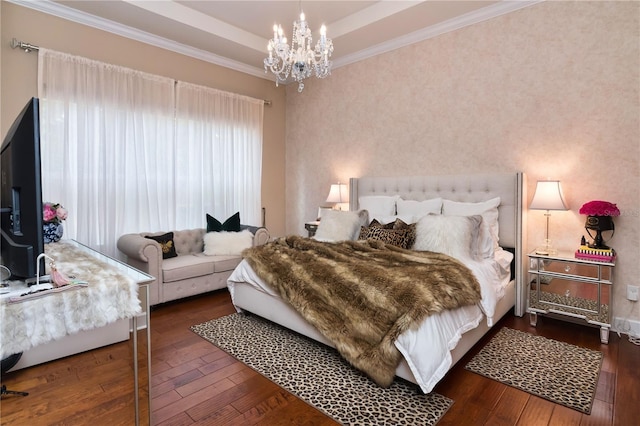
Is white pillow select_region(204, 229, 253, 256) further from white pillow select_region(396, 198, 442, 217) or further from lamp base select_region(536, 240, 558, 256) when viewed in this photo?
lamp base select_region(536, 240, 558, 256)

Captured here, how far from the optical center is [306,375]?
221 cm

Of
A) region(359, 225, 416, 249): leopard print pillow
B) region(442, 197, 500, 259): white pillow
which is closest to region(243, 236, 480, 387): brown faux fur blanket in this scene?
region(359, 225, 416, 249): leopard print pillow

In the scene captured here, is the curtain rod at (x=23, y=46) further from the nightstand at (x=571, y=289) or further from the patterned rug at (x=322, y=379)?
the nightstand at (x=571, y=289)

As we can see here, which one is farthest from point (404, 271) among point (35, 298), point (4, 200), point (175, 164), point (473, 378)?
point (175, 164)

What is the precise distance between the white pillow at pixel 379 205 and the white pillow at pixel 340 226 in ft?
0.76

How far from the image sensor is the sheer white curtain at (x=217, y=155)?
4.30 metres

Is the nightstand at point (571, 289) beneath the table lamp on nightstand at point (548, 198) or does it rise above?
beneath

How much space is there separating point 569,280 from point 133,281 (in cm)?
325

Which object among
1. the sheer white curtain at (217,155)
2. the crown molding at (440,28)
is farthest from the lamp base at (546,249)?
the sheer white curtain at (217,155)

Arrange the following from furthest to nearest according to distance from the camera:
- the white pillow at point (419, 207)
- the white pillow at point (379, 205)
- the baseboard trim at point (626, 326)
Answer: the white pillow at point (379, 205)
the white pillow at point (419, 207)
the baseboard trim at point (626, 326)

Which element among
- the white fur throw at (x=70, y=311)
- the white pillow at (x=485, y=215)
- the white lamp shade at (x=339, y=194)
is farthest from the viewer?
the white lamp shade at (x=339, y=194)

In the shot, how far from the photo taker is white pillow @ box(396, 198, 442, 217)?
143 inches

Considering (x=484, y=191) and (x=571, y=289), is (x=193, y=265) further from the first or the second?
(x=571, y=289)

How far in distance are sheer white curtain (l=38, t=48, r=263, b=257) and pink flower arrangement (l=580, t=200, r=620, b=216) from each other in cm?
392
